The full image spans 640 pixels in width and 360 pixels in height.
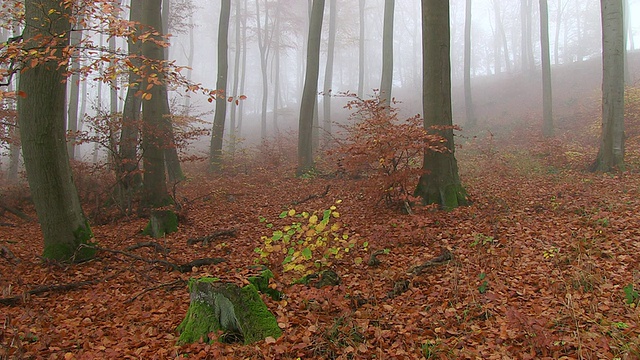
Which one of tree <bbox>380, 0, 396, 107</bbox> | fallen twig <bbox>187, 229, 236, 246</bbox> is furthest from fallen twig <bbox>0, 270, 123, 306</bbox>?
tree <bbox>380, 0, 396, 107</bbox>

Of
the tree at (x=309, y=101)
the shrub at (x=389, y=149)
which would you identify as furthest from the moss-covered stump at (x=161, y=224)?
the tree at (x=309, y=101)

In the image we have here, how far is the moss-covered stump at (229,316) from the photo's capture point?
368 centimetres

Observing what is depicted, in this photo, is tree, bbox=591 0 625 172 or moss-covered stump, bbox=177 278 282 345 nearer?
moss-covered stump, bbox=177 278 282 345

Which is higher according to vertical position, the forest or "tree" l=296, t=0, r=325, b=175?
"tree" l=296, t=0, r=325, b=175

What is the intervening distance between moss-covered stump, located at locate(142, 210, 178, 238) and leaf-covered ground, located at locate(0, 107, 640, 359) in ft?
0.75

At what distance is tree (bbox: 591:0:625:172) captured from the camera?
9.03 metres

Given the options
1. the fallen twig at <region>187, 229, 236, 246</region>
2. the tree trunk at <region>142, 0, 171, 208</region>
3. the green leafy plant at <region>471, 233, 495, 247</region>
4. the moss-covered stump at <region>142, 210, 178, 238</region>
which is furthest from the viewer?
the tree trunk at <region>142, 0, 171, 208</region>

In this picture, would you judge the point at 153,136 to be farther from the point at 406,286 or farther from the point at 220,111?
the point at 220,111

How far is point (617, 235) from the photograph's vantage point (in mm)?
5141

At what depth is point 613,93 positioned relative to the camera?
916 cm

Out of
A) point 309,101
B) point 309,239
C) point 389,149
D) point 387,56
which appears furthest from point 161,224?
point 387,56

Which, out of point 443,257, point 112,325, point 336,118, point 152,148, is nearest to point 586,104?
point 336,118

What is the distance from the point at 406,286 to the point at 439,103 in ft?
13.0

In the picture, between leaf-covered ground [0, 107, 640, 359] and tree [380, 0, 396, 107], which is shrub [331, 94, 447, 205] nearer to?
leaf-covered ground [0, 107, 640, 359]
